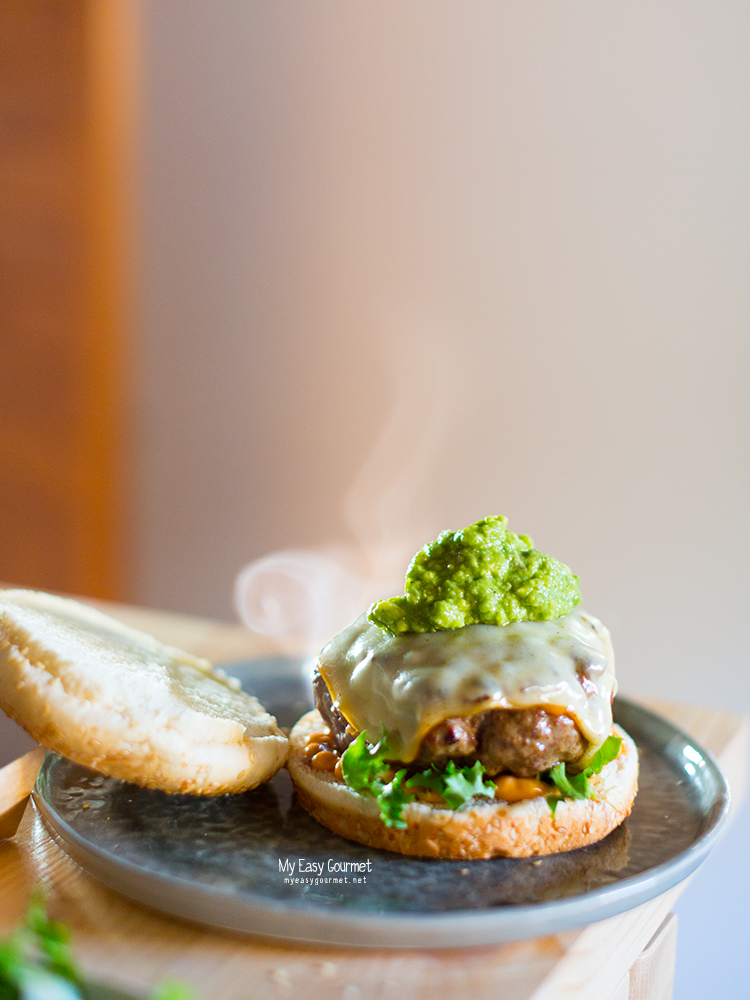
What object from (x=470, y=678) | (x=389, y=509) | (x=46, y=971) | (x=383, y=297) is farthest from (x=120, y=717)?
(x=383, y=297)

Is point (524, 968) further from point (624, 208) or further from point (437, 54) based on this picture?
point (437, 54)

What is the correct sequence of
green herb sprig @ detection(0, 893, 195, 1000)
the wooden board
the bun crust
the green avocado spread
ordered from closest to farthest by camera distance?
1. green herb sprig @ detection(0, 893, 195, 1000)
2. the wooden board
3. the bun crust
4. the green avocado spread

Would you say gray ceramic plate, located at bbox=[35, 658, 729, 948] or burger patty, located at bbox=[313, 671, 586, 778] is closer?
gray ceramic plate, located at bbox=[35, 658, 729, 948]

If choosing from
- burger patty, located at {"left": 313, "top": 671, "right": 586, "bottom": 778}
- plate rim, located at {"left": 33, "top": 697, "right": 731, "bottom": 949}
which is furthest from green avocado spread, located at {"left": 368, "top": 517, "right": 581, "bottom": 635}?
plate rim, located at {"left": 33, "top": 697, "right": 731, "bottom": 949}

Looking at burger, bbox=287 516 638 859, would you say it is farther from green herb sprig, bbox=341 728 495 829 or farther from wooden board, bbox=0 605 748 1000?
wooden board, bbox=0 605 748 1000

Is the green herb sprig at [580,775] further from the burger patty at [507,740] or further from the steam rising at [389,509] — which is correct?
the steam rising at [389,509]

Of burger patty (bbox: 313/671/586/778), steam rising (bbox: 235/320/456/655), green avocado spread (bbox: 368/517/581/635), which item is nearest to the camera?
burger patty (bbox: 313/671/586/778)

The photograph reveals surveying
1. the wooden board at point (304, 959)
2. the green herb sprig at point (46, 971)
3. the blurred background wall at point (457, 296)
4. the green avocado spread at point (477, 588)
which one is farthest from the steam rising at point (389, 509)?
the green herb sprig at point (46, 971)
